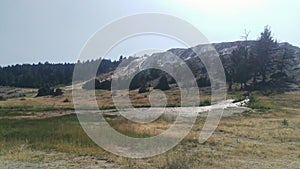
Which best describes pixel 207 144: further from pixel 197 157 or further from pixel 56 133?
pixel 56 133

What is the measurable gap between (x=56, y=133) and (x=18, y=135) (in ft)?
7.83

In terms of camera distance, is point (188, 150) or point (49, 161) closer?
point (49, 161)

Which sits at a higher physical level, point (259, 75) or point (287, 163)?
Answer: point (259, 75)

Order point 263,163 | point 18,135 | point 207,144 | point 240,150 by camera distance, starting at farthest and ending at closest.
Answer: point 18,135, point 207,144, point 240,150, point 263,163

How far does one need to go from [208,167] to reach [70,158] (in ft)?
20.1

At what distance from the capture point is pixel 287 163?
17.4 metres

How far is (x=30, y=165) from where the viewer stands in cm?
1573

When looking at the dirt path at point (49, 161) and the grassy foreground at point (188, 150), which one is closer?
the dirt path at point (49, 161)

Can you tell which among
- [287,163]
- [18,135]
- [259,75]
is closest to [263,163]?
[287,163]

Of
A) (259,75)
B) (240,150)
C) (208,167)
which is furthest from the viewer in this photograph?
(259,75)

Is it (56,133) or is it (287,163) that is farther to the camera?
(56,133)

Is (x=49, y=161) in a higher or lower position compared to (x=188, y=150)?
higher

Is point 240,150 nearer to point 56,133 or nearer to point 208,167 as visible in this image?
point 208,167

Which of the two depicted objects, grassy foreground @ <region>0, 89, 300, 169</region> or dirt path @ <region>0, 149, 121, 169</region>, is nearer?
dirt path @ <region>0, 149, 121, 169</region>
